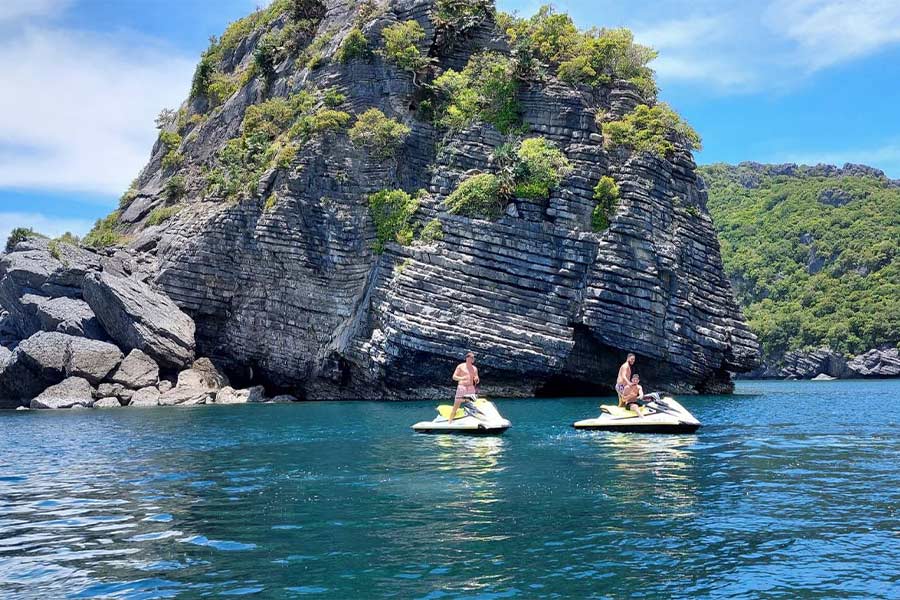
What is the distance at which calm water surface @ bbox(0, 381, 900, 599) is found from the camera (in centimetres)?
888

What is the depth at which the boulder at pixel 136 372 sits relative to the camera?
40719 millimetres

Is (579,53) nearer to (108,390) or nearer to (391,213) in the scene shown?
(391,213)

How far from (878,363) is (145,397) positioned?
75.9 metres

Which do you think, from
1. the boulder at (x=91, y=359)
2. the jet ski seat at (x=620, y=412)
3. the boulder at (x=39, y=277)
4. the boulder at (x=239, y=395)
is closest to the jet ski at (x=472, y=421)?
the jet ski seat at (x=620, y=412)

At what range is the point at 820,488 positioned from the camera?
45.5 ft

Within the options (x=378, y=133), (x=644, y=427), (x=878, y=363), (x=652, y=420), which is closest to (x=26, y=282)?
(x=378, y=133)

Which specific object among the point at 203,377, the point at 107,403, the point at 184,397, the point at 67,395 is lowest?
the point at 107,403

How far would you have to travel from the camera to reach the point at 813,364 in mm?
90438

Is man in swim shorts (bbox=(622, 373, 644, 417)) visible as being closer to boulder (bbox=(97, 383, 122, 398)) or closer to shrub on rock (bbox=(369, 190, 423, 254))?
shrub on rock (bbox=(369, 190, 423, 254))

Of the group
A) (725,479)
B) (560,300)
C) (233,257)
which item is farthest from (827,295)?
(725,479)

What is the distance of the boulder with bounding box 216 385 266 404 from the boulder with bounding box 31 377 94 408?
6296 millimetres

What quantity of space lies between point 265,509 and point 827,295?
98.4m

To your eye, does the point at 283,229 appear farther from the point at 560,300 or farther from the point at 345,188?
the point at 560,300

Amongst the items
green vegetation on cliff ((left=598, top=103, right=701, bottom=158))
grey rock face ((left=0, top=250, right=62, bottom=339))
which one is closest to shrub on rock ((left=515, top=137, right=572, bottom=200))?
green vegetation on cliff ((left=598, top=103, right=701, bottom=158))
